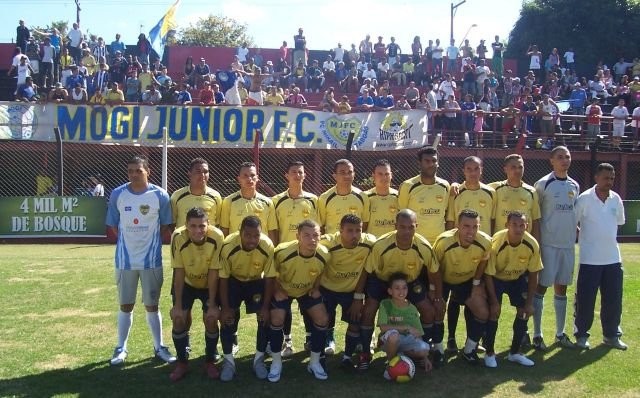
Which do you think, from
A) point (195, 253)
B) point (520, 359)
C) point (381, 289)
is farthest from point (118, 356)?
point (520, 359)

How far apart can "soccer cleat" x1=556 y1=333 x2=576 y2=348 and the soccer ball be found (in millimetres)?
2157

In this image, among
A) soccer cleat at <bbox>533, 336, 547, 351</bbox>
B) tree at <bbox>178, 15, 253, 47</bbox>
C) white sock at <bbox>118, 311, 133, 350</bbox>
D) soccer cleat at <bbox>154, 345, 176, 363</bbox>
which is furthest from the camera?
tree at <bbox>178, 15, 253, 47</bbox>

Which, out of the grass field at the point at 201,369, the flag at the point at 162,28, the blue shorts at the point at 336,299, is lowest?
the grass field at the point at 201,369

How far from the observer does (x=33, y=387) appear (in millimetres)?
5969

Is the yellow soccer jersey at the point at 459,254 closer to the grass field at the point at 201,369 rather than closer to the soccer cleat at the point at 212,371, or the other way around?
the grass field at the point at 201,369

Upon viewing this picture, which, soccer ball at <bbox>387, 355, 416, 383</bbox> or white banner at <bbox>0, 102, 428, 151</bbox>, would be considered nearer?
soccer ball at <bbox>387, 355, 416, 383</bbox>

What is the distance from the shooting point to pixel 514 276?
22.8ft

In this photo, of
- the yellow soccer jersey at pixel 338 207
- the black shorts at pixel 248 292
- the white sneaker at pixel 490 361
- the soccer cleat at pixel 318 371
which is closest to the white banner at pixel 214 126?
the yellow soccer jersey at pixel 338 207

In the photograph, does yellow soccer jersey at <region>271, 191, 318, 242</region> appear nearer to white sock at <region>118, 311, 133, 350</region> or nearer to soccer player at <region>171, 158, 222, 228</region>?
soccer player at <region>171, 158, 222, 228</region>

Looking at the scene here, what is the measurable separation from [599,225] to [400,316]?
270 cm

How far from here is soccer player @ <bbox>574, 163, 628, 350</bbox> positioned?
24.6ft

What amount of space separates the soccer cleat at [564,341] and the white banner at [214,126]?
9867 mm

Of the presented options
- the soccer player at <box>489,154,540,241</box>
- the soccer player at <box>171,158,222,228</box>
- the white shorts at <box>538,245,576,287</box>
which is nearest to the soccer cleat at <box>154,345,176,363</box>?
the soccer player at <box>171,158,222,228</box>

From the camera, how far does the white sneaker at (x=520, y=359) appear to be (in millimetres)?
6719
